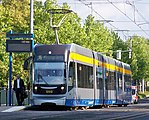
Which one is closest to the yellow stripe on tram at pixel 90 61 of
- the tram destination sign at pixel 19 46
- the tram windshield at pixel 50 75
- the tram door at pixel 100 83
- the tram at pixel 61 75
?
the tram at pixel 61 75

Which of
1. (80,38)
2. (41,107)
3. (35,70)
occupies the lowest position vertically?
(41,107)

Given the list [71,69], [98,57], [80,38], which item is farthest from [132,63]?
[71,69]

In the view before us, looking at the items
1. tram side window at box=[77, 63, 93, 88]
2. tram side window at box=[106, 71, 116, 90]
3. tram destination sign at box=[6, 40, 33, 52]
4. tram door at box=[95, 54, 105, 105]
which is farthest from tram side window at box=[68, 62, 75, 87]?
tram side window at box=[106, 71, 116, 90]

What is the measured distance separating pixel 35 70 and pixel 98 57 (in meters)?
7.74

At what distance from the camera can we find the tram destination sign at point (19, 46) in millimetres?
31753

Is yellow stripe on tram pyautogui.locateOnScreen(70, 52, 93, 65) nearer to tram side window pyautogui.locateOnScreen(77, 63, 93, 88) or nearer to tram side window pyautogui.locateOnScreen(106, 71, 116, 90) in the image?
tram side window pyautogui.locateOnScreen(77, 63, 93, 88)

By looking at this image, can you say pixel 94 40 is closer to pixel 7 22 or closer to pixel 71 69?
pixel 7 22

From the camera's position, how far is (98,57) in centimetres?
3591

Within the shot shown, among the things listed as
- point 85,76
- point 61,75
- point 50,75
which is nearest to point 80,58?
point 85,76

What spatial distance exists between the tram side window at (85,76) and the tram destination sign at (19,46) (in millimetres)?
3209

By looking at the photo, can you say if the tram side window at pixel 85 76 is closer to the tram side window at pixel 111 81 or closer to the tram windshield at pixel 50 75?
the tram windshield at pixel 50 75

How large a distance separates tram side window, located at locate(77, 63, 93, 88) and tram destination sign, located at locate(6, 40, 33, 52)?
10.5ft

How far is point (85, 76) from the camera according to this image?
31.9m

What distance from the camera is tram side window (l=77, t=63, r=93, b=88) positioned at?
3064 centimetres
